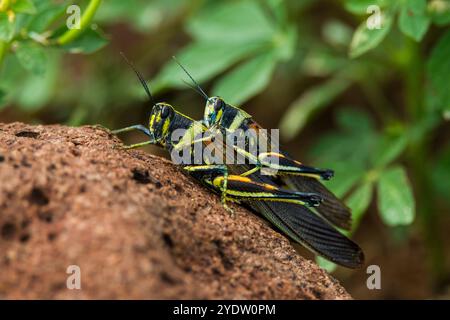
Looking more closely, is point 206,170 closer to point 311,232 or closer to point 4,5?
point 311,232

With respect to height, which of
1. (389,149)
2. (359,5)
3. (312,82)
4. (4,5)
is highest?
(312,82)

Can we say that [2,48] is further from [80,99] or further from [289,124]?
[80,99]

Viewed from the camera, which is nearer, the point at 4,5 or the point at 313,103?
the point at 4,5

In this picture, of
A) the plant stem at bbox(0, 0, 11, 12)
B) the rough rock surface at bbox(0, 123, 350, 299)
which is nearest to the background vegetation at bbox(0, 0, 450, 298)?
the plant stem at bbox(0, 0, 11, 12)

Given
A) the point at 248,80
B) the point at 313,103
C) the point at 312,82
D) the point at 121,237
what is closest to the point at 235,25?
the point at 248,80

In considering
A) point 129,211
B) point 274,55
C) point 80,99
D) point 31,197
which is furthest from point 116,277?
point 80,99

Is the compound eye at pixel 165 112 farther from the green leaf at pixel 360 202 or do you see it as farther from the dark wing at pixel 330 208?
the green leaf at pixel 360 202
